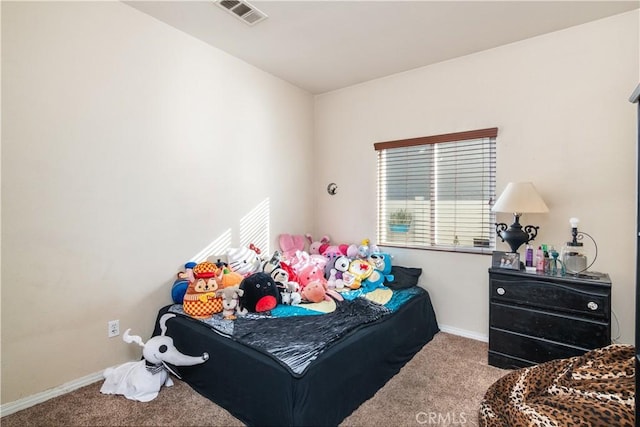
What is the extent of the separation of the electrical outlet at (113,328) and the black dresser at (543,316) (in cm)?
278

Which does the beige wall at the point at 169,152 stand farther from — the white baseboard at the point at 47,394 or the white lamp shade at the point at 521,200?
the white lamp shade at the point at 521,200

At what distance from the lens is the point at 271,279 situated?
2492 millimetres

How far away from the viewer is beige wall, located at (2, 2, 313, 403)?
1.87m

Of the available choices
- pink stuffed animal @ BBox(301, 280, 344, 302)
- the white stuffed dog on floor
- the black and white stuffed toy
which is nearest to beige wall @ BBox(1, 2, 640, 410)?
the white stuffed dog on floor

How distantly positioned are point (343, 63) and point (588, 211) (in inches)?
96.6

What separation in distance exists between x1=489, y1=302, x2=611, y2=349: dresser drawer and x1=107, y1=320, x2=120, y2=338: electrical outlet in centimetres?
279

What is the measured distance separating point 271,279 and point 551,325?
204 cm

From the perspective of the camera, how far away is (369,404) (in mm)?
1913

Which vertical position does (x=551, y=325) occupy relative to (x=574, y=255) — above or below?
below

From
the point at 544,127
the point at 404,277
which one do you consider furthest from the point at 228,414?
the point at 544,127

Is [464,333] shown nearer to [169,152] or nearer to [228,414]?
[228,414]

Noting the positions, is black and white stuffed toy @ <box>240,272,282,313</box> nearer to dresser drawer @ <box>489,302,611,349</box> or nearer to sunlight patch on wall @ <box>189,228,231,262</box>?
sunlight patch on wall @ <box>189,228,231,262</box>

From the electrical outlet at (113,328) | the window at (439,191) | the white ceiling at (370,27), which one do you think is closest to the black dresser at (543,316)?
the window at (439,191)

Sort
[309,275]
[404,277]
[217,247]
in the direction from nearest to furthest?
1. [309,275]
2. [217,247]
3. [404,277]
